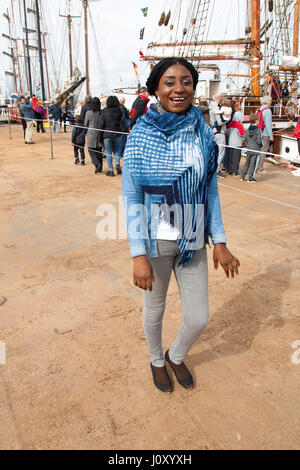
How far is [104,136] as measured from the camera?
25.9 ft

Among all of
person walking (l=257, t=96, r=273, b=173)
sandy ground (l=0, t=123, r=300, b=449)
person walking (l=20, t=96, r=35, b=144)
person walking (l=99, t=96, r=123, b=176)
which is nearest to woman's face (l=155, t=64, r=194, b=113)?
sandy ground (l=0, t=123, r=300, b=449)

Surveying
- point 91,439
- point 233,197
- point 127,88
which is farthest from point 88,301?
point 127,88

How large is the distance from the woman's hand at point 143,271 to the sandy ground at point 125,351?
75 cm

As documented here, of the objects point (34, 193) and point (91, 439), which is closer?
point (91, 439)

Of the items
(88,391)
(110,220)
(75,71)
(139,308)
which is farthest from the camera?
(75,71)

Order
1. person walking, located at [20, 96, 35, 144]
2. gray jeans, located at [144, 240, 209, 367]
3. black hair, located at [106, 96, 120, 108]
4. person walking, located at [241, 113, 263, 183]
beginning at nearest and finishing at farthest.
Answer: gray jeans, located at [144, 240, 209, 367] < person walking, located at [241, 113, 263, 183] < black hair, located at [106, 96, 120, 108] < person walking, located at [20, 96, 35, 144]

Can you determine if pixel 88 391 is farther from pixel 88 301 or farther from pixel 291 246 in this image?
pixel 291 246

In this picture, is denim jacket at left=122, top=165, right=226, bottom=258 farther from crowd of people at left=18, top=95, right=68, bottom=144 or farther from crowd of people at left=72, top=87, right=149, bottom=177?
crowd of people at left=18, top=95, right=68, bottom=144

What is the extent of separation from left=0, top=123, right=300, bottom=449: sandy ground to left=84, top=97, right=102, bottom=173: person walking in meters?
3.81

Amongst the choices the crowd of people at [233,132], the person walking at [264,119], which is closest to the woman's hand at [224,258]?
the crowd of people at [233,132]

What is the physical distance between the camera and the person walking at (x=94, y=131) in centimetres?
804

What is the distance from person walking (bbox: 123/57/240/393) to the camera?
5.28 feet

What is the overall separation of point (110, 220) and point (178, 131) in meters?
3.48

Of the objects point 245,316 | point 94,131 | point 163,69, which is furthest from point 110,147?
point 163,69
